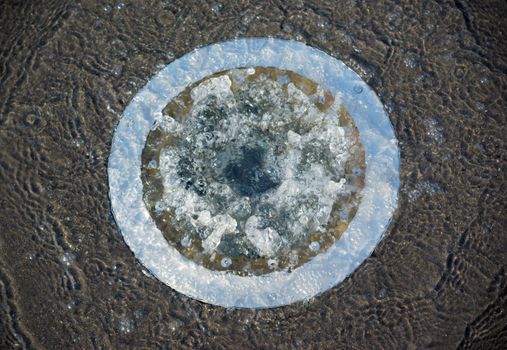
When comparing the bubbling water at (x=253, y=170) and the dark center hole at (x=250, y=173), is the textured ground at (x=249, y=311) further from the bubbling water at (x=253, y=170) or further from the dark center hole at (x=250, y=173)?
the dark center hole at (x=250, y=173)

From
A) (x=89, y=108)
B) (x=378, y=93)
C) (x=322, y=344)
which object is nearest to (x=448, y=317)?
(x=322, y=344)

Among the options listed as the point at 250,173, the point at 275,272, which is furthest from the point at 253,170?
the point at 275,272

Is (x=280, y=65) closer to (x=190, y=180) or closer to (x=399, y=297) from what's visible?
(x=190, y=180)

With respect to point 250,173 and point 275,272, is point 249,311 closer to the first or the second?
point 275,272

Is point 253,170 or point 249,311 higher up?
point 253,170

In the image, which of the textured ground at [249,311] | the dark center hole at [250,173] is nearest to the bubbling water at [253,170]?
the dark center hole at [250,173]

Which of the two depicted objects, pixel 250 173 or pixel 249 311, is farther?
pixel 250 173

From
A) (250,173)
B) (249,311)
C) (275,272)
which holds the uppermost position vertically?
(250,173)

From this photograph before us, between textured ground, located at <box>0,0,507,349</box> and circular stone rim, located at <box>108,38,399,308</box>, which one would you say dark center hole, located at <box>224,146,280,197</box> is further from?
textured ground, located at <box>0,0,507,349</box>
